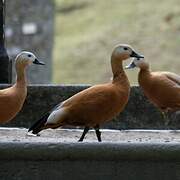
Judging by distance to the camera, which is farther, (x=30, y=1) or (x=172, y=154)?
(x=30, y=1)

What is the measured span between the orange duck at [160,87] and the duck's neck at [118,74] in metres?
0.18

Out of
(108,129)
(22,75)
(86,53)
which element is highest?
(22,75)

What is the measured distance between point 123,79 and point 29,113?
1230 millimetres

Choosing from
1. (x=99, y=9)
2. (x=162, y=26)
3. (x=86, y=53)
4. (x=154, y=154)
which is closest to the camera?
(x=154, y=154)

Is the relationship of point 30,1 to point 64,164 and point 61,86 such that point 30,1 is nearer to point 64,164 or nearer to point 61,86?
point 61,86

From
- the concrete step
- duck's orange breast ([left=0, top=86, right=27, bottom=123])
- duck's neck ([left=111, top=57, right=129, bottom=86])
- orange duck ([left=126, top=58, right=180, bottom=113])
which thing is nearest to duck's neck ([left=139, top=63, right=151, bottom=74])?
orange duck ([left=126, top=58, right=180, bottom=113])

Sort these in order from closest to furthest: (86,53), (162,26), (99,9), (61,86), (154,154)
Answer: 1. (154,154)
2. (61,86)
3. (86,53)
4. (162,26)
5. (99,9)

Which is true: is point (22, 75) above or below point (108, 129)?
above

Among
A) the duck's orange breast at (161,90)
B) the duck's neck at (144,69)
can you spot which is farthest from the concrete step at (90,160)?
the duck's neck at (144,69)

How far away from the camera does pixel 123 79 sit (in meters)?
5.66

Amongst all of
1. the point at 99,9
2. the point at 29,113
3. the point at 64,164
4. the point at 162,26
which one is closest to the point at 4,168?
the point at 64,164

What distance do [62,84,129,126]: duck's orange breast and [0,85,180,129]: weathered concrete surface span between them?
101 centimetres

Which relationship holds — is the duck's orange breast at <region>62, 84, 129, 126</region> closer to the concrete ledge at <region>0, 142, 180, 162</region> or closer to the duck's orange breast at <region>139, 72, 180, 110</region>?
the duck's orange breast at <region>139, 72, 180, 110</region>

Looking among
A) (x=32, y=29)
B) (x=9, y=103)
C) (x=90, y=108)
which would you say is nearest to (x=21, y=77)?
(x=9, y=103)
